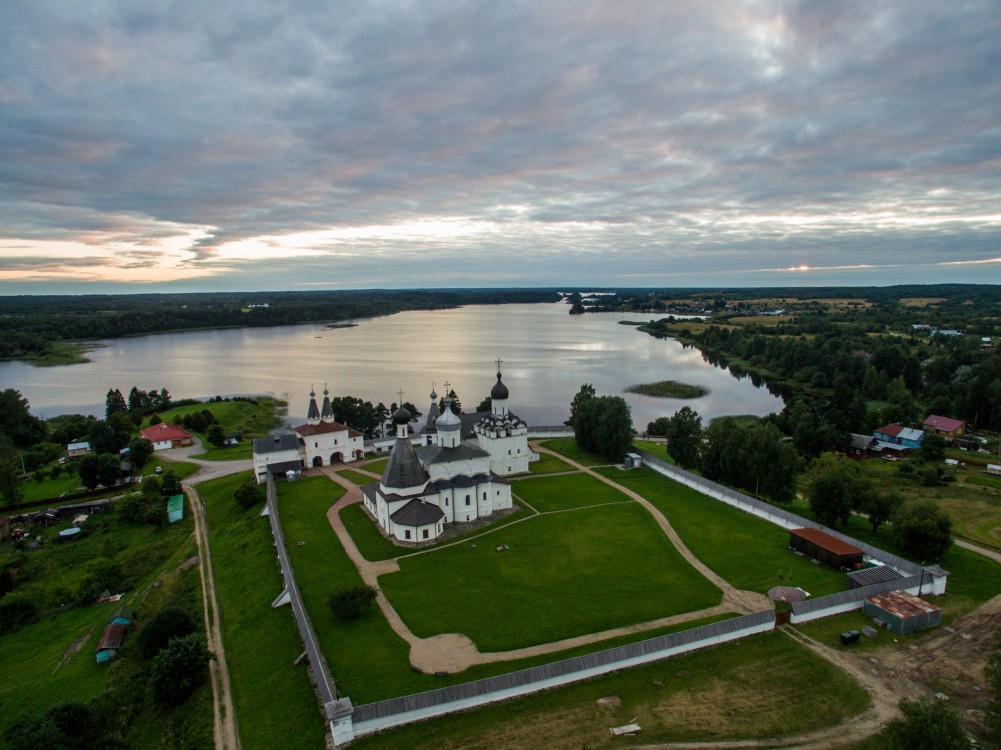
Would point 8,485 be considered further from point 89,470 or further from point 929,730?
point 929,730

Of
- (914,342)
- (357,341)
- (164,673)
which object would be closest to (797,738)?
(164,673)

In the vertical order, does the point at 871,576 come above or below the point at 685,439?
below

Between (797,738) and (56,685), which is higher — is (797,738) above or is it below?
above

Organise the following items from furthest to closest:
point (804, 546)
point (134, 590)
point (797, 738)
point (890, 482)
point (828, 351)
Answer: point (828, 351) → point (890, 482) → point (134, 590) → point (804, 546) → point (797, 738)

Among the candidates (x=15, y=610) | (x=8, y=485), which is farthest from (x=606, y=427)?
(x=8, y=485)

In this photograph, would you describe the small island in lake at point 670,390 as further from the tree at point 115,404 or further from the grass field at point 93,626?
the tree at point 115,404

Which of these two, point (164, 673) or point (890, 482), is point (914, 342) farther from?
point (164, 673)
